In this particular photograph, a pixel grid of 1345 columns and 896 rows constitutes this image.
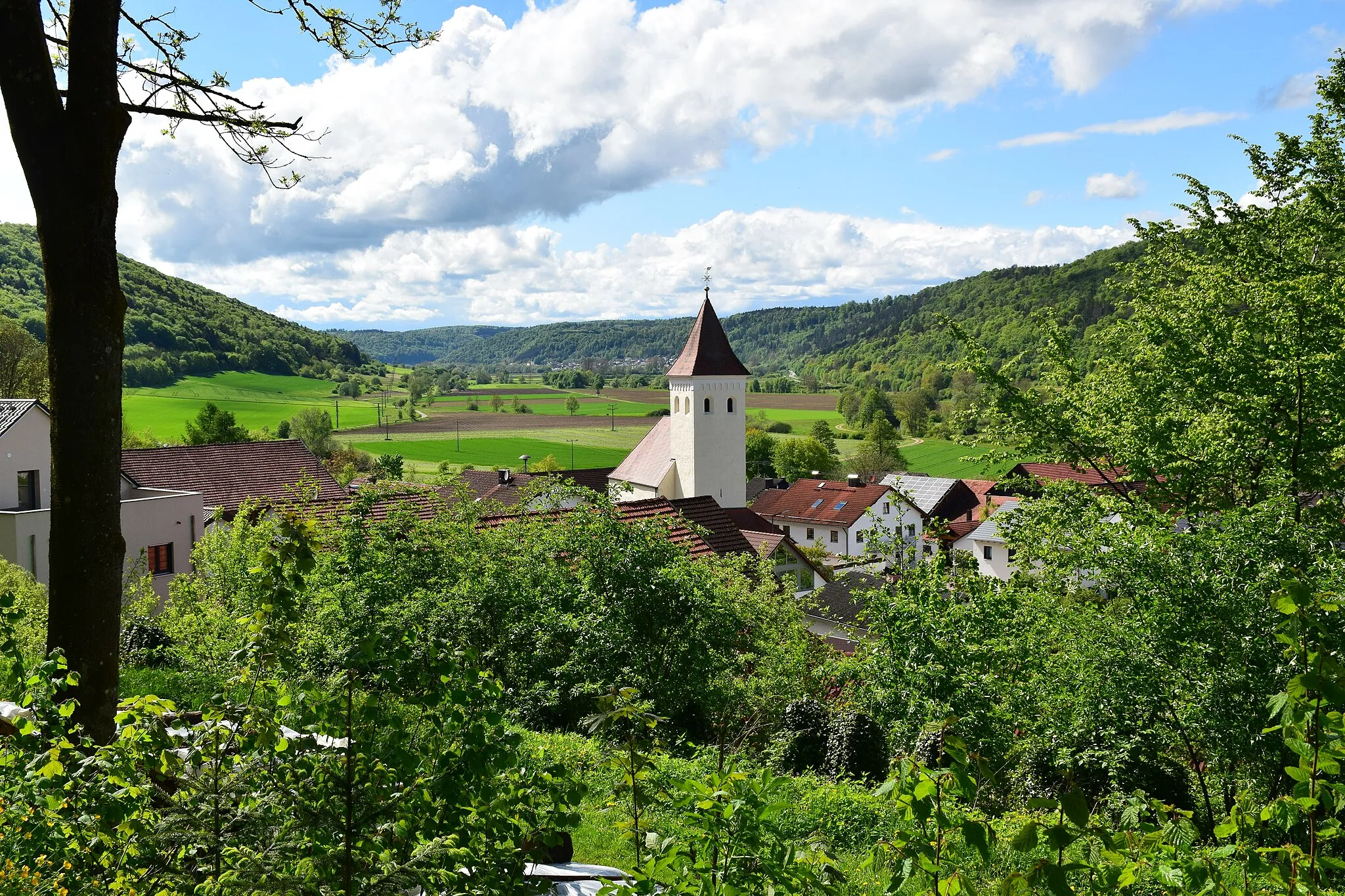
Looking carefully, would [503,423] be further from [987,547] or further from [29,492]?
[29,492]

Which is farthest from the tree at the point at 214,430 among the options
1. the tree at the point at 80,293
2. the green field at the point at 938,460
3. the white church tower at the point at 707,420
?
the tree at the point at 80,293

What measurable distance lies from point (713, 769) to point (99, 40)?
6.36 metres

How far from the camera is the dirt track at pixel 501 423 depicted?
112 metres

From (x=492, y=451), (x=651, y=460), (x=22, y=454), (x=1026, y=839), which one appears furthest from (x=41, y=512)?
(x=492, y=451)

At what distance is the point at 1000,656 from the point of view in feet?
29.4

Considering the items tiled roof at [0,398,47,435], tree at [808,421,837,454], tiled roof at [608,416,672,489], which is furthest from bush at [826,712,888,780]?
tree at [808,421,837,454]

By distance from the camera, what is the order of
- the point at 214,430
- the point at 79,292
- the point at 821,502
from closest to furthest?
the point at 79,292
the point at 821,502
the point at 214,430

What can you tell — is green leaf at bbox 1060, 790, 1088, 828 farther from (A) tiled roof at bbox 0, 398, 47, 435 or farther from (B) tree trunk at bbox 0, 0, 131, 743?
(A) tiled roof at bbox 0, 398, 47, 435

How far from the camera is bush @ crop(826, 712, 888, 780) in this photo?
1096 centimetres

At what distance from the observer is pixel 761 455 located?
9125cm

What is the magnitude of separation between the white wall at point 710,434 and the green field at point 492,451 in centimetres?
4453

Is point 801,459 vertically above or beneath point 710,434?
beneath

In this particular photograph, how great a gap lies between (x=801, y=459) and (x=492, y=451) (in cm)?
3376

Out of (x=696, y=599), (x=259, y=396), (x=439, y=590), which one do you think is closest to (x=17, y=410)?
(x=439, y=590)
